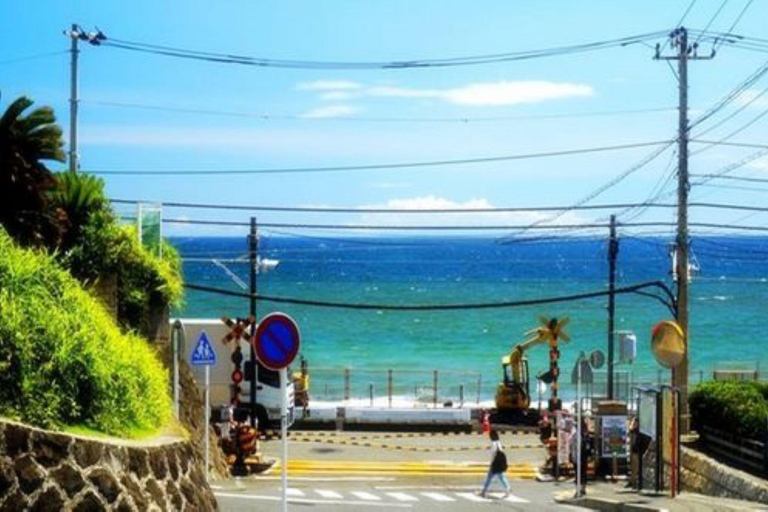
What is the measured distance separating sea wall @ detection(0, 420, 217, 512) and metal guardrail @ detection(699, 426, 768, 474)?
14.8m

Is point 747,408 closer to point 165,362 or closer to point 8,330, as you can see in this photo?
point 165,362

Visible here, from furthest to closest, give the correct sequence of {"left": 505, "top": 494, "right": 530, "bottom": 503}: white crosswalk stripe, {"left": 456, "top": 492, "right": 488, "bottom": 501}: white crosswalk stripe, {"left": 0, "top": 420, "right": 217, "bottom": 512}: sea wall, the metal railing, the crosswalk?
the metal railing → {"left": 456, "top": 492, "right": 488, "bottom": 501}: white crosswalk stripe → {"left": 505, "top": 494, "right": 530, "bottom": 503}: white crosswalk stripe → the crosswalk → {"left": 0, "top": 420, "right": 217, "bottom": 512}: sea wall

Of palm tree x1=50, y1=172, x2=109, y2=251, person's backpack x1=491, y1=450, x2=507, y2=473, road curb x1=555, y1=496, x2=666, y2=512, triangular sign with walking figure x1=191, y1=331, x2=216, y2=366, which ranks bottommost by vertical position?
road curb x1=555, y1=496, x2=666, y2=512

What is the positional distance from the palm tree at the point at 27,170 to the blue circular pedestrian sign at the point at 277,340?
700cm

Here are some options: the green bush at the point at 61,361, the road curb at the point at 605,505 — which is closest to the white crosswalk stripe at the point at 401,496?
the road curb at the point at 605,505

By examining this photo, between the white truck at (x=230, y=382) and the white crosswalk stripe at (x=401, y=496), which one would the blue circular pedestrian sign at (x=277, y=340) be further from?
the white truck at (x=230, y=382)

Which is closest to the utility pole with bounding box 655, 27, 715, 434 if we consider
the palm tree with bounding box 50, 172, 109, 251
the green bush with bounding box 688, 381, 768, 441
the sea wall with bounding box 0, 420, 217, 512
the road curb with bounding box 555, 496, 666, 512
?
the green bush with bounding box 688, 381, 768, 441

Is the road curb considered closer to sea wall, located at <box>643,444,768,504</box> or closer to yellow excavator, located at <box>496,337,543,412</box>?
sea wall, located at <box>643,444,768,504</box>

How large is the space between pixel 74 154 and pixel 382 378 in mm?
45403

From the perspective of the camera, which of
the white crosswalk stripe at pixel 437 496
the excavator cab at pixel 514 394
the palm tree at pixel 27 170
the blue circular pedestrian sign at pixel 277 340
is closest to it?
the blue circular pedestrian sign at pixel 277 340

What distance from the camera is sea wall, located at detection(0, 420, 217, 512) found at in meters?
9.88

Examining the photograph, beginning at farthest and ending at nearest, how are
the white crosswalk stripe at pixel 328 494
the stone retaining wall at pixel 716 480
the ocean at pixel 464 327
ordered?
the ocean at pixel 464 327, the white crosswalk stripe at pixel 328 494, the stone retaining wall at pixel 716 480

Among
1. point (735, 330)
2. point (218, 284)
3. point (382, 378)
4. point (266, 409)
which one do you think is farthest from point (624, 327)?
point (266, 409)

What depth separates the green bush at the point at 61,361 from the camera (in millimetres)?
10727
